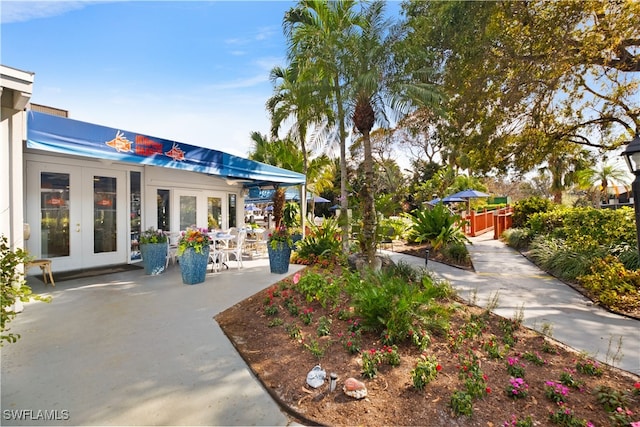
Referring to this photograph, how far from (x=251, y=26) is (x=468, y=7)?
17.0 ft

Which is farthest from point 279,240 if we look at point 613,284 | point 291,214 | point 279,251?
point 291,214

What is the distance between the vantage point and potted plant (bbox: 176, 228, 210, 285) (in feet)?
19.6

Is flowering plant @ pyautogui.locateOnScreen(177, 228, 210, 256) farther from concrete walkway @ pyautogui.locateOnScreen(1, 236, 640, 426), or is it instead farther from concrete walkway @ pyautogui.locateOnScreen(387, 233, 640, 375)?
concrete walkway @ pyautogui.locateOnScreen(387, 233, 640, 375)

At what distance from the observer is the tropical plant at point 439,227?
984cm

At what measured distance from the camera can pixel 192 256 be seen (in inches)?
236

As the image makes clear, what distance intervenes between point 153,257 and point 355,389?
19.7 ft

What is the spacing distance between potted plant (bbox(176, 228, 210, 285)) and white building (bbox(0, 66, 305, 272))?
6.03 feet

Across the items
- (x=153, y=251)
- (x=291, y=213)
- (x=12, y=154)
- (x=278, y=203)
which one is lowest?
(x=153, y=251)

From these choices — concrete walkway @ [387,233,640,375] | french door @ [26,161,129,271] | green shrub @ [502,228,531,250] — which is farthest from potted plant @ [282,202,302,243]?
green shrub @ [502,228,531,250]

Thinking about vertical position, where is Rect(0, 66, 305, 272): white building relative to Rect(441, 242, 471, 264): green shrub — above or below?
above

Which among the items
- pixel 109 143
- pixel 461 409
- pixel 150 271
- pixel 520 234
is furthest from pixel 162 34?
pixel 520 234

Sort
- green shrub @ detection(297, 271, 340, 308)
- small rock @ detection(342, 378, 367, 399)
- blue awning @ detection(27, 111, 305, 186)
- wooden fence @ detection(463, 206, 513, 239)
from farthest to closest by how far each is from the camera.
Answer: wooden fence @ detection(463, 206, 513, 239) < blue awning @ detection(27, 111, 305, 186) < green shrub @ detection(297, 271, 340, 308) < small rock @ detection(342, 378, 367, 399)

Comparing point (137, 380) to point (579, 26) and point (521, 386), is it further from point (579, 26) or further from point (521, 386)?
point (579, 26)

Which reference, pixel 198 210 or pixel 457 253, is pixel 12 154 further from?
pixel 457 253
